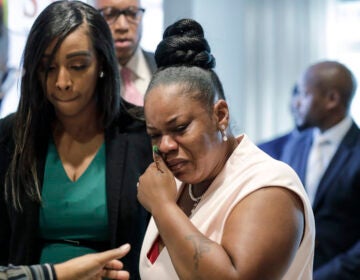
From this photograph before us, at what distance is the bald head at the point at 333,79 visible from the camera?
10.7ft

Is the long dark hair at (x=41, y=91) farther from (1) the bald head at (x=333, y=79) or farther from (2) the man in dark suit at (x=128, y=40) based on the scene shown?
(1) the bald head at (x=333, y=79)

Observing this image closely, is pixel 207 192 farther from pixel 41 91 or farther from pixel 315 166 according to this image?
pixel 315 166

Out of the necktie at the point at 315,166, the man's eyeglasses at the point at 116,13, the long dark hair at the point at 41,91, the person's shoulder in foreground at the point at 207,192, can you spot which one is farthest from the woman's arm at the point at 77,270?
the necktie at the point at 315,166

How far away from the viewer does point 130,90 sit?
253cm

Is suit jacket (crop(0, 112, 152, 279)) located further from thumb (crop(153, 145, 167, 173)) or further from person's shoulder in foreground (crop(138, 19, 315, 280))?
thumb (crop(153, 145, 167, 173))

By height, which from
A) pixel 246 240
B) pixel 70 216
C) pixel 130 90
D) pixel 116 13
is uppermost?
pixel 116 13

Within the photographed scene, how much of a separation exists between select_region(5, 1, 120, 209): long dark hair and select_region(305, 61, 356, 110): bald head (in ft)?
4.95

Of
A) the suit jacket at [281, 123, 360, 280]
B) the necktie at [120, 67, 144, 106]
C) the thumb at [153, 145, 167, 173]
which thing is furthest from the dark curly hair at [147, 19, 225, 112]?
the suit jacket at [281, 123, 360, 280]

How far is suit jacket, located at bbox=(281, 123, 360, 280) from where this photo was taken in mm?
2889

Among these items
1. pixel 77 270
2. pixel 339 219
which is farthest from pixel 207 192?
pixel 339 219

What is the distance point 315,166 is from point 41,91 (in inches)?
60.2

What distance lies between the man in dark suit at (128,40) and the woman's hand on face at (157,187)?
0.93 m

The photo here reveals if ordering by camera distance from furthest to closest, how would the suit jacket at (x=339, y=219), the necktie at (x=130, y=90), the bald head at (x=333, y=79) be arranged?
the bald head at (x=333, y=79) → the suit jacket at (x=339, y=219) → the necktie at (x=130, y=90)

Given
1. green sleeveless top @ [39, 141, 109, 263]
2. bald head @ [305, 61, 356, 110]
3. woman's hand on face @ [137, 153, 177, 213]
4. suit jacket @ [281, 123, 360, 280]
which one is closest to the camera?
woman's hand on face @ [137, 153, 177, 213]
